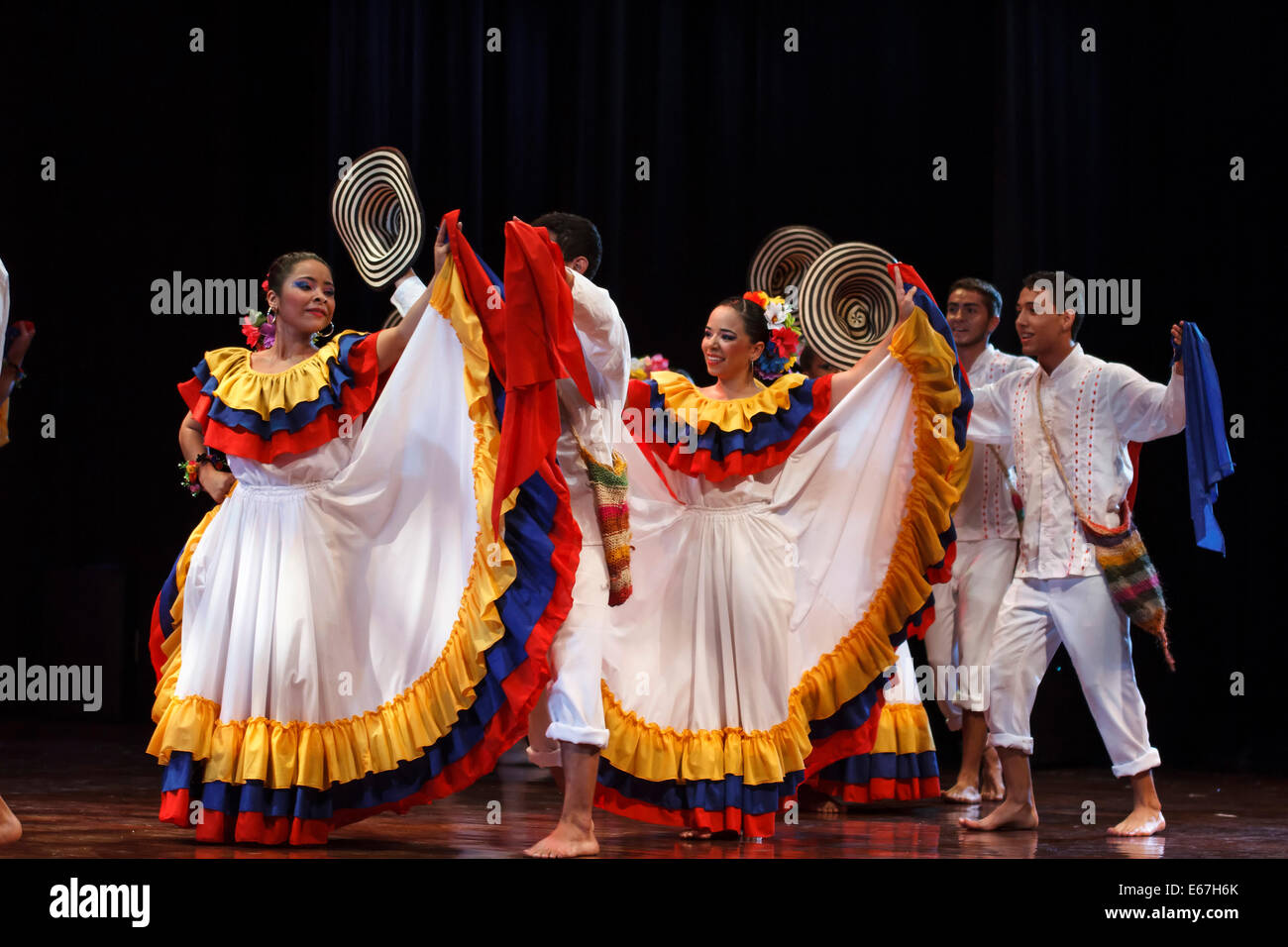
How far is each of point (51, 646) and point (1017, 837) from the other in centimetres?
574

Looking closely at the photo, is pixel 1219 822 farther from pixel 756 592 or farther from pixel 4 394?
pixel 4 394

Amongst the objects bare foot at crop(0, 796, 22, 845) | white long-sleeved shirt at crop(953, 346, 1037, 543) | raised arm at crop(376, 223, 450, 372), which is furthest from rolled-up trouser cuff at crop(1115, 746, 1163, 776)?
bare foot at crop(0, 796, 22, 845)

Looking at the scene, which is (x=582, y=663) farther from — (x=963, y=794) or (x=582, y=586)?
(x=963, y=794)

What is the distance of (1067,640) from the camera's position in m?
4.88

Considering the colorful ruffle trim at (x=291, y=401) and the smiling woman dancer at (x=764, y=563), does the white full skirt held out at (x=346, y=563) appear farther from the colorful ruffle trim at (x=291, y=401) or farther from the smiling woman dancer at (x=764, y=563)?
the smiling woman dancer at (x=764, y=563)

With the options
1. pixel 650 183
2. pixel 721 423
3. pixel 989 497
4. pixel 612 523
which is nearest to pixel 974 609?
pixel 989 497

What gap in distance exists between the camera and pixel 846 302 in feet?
17.2

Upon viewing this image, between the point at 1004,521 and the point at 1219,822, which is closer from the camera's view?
the point at 1219,822

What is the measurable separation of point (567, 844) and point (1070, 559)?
196cm

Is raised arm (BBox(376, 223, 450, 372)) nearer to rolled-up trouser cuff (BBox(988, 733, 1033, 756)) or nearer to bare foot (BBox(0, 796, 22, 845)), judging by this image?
bare foot (BBox(0, 796, 22, 845))

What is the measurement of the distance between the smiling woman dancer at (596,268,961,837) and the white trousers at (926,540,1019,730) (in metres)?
0.79

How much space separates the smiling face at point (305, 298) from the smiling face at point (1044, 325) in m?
2.28

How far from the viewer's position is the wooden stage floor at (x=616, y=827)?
4184 millimetres
